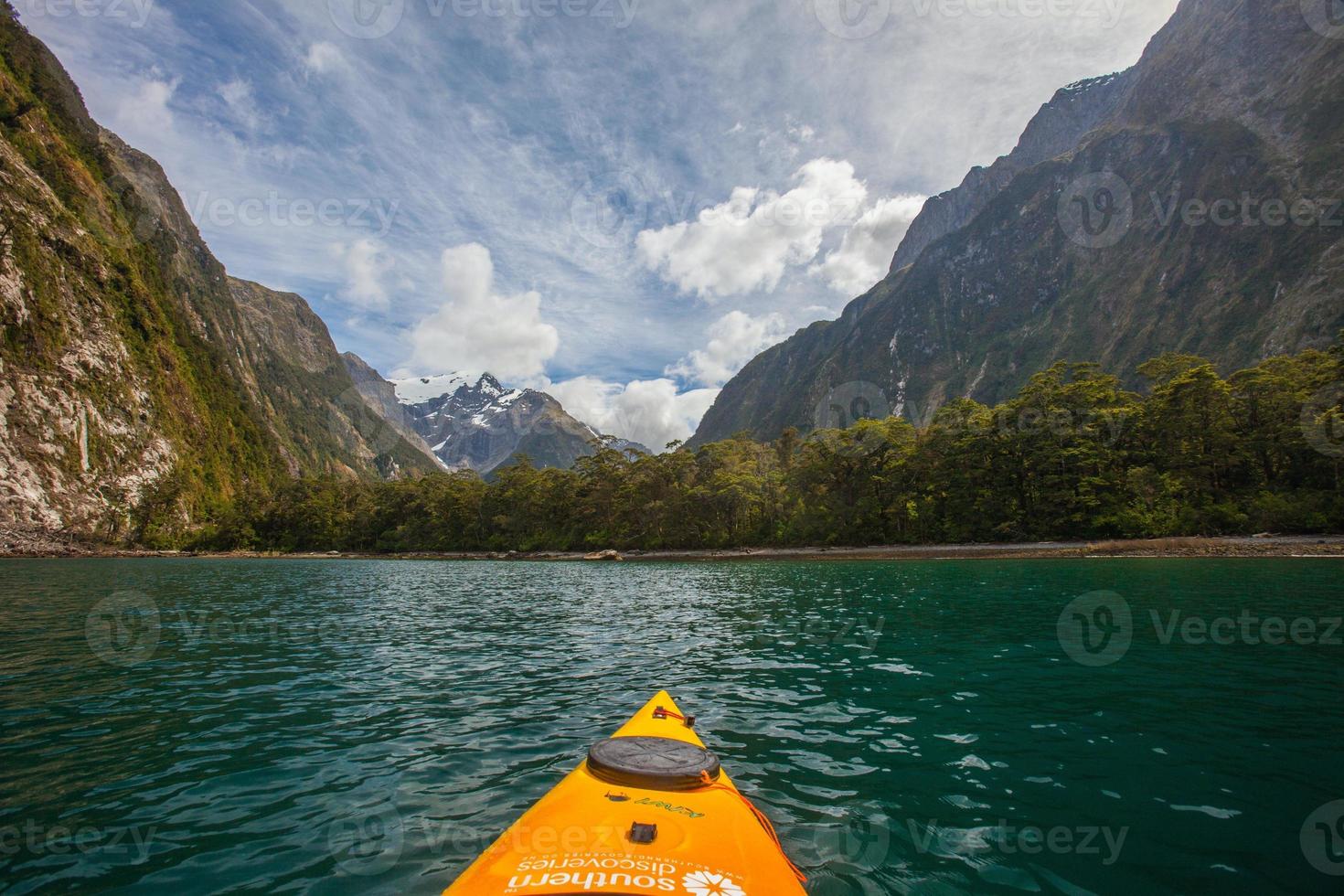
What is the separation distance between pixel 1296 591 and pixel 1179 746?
80.1ft

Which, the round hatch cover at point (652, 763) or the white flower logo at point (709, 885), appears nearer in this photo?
the white flower logo at point (709, 885)

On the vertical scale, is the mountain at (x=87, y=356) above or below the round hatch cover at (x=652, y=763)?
above

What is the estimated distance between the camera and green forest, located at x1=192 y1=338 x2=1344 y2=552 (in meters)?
54.3

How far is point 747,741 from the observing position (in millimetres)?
9508

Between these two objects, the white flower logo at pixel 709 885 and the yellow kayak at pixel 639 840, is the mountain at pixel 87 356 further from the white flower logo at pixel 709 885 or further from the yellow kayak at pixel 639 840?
the white flower logo at pixel 709 885

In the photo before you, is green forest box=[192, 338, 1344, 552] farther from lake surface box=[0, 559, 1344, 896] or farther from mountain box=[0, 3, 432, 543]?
lake surface box=[0, 559, 1344, 896]

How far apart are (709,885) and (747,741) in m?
5.59

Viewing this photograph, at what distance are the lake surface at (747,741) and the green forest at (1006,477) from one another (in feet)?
140

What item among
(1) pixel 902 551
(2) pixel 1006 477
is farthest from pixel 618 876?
(2) pixel 1006 477

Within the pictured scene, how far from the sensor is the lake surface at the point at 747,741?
19.4 ft

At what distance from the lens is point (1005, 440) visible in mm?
68188

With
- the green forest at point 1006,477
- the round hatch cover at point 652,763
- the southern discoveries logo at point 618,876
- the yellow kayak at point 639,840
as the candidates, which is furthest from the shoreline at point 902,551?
the southern discoveries logo at point 618,876

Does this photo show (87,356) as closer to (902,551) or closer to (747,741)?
(902,551)

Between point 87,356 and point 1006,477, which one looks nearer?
point 1006,477
